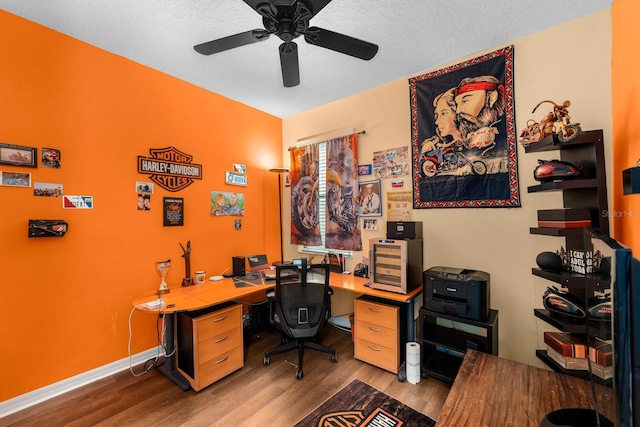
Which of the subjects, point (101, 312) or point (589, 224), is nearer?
point (589, 224)

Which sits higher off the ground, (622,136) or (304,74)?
(304,74)

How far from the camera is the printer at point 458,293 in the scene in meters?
2.00

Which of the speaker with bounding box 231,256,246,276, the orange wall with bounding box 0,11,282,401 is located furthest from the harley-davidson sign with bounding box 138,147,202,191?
the speaker with bounding box 231,256,246,276

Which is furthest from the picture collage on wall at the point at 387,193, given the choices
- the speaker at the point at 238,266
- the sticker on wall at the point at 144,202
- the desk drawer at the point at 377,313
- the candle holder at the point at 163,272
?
the sticker on wall at the point at 144,202

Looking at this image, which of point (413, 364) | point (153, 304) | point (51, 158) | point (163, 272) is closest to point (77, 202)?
point (51, 158)

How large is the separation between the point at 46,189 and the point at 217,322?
65.4 inches

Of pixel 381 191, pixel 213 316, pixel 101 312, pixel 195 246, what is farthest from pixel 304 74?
pixel 101 312

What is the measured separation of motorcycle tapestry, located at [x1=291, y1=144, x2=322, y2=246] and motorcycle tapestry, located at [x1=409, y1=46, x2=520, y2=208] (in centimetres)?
130

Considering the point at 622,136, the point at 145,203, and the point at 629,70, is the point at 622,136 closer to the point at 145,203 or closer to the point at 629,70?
the point at 629,70

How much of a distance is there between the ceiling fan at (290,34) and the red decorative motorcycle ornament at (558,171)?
127cm

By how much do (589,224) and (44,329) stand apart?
3686mm

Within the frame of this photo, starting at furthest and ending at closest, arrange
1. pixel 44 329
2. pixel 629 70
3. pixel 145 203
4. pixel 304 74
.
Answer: pixel 304 74
pixel 145 203
pixel 44 329
pixel 629 70

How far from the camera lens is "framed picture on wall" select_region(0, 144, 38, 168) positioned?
1.89 m

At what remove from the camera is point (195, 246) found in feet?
9.62
